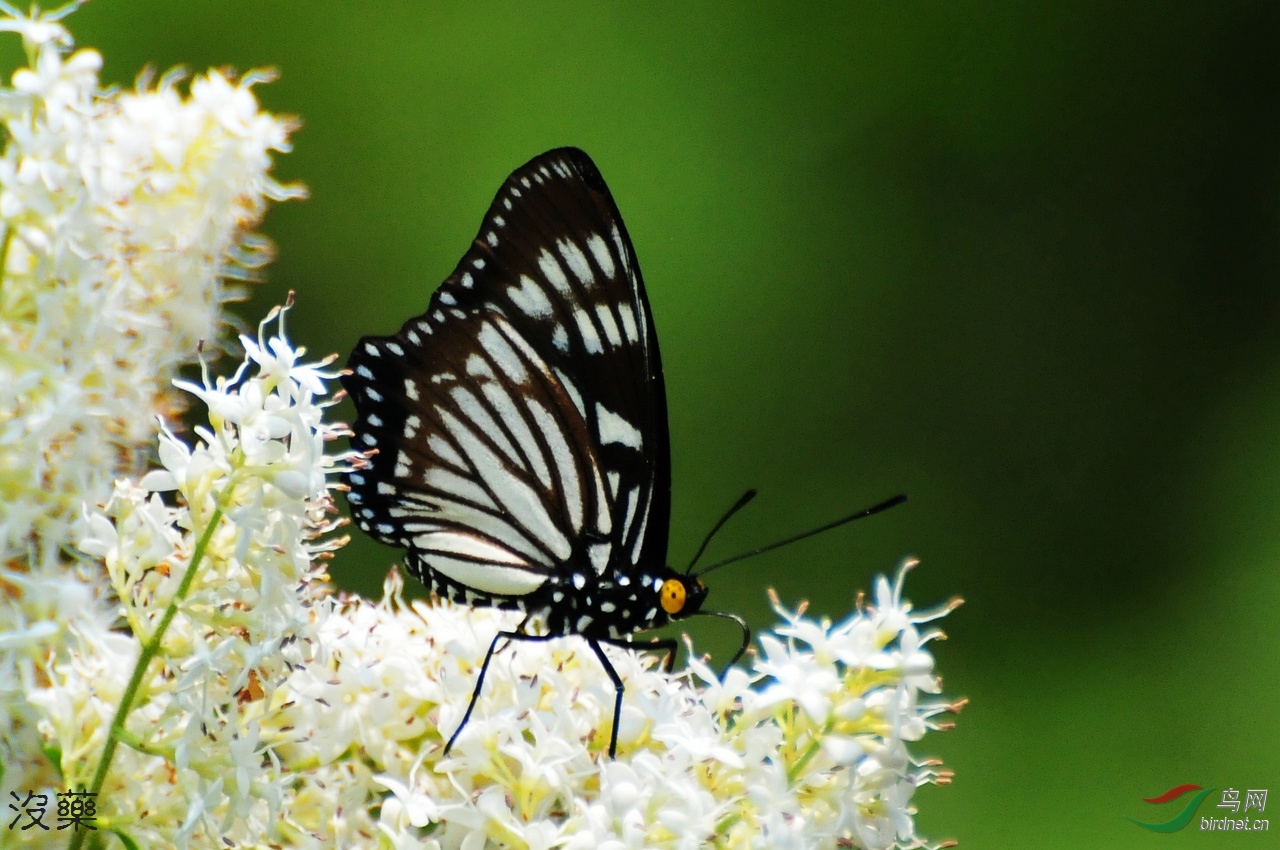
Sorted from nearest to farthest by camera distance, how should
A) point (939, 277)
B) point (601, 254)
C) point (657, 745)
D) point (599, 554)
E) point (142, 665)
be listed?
1. point (142, 665)
2. point (657, 745)
3. point (601, 254)
4. point (599, 554)
5. point (939, 277)

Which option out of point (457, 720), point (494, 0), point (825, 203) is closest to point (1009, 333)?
point (825, 203)

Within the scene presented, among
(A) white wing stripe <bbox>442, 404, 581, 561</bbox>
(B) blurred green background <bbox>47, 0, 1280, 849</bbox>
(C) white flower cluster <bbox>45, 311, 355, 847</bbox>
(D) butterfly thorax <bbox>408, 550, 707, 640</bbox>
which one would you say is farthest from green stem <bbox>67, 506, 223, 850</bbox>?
(B) blurred green background <bbox>47, 0, 1280, 849</bbox>

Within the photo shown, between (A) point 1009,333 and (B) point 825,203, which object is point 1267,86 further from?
(B) point 825,203

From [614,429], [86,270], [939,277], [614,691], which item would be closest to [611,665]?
[614,691]

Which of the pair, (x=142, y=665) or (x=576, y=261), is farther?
(x=576, y=261)

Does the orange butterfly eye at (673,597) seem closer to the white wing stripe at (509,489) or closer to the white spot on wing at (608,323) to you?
the white wing stripe at (509,489)

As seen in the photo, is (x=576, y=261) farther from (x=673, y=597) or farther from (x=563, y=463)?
(x=673, y=597)
